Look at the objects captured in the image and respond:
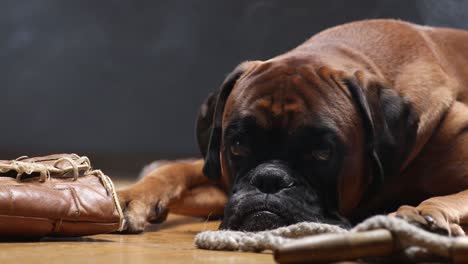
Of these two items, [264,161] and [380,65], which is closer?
[264,161]

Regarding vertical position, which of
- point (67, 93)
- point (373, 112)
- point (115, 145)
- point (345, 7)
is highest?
point (373, 112)

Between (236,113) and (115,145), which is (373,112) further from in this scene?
(115,145)

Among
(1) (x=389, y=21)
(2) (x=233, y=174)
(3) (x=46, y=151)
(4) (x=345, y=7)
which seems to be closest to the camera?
(2) (x=233, y=174)

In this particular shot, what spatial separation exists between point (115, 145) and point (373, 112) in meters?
5.17

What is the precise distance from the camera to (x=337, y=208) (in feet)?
7.62

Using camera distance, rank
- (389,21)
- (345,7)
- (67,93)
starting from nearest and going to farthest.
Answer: (389,21)
(345,7)
(67,93)

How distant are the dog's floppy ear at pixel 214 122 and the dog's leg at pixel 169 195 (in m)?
0.24

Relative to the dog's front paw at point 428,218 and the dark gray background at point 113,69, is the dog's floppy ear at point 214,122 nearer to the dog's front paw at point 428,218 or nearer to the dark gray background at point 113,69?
the dog's front paw at point 428,218

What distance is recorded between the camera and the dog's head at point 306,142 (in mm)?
2191

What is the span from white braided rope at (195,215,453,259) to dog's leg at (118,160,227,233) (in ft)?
2.19

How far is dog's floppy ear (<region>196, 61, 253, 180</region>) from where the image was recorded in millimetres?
2588

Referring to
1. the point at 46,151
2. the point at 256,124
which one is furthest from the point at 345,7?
the point at 256,124

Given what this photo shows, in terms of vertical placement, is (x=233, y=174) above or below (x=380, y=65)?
below

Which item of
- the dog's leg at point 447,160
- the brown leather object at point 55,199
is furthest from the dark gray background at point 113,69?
the brown leather object at point 55,199
